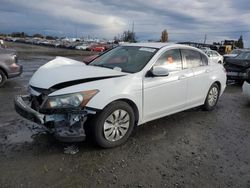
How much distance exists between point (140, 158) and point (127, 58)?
2034mm

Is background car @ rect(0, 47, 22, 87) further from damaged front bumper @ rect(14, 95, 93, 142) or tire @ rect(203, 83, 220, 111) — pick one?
tire @ rect(203, 83, 220, 111)

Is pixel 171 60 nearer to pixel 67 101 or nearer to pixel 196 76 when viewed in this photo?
pixel 196 76

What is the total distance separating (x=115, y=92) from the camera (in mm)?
4062

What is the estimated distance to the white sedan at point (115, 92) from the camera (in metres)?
3.80

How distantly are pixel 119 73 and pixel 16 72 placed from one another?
5.91m

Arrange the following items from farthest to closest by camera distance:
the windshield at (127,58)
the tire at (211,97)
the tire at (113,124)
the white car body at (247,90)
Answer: the white car body at (247,90)
the tire at (211,97)
the windshield at (127,58)
the tire at (113,124)

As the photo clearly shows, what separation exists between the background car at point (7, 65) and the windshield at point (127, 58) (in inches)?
181

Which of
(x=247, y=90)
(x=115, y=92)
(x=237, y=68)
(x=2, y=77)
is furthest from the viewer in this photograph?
(x=237, y=68)

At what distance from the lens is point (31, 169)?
3500mm

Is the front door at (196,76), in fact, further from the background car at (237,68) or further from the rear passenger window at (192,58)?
the background car at (237,68)

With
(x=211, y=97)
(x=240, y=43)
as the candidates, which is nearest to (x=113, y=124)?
(x=211, y=97)

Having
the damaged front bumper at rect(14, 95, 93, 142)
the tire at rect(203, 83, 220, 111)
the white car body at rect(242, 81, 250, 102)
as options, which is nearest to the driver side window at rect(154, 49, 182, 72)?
the tire at rect(203, 83, 220, 111)

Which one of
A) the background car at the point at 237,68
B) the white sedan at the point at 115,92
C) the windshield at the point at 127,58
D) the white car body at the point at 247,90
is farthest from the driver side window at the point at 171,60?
the background car at the point at 237,68

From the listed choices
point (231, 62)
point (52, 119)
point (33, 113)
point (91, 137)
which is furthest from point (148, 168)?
point (231, 62)
